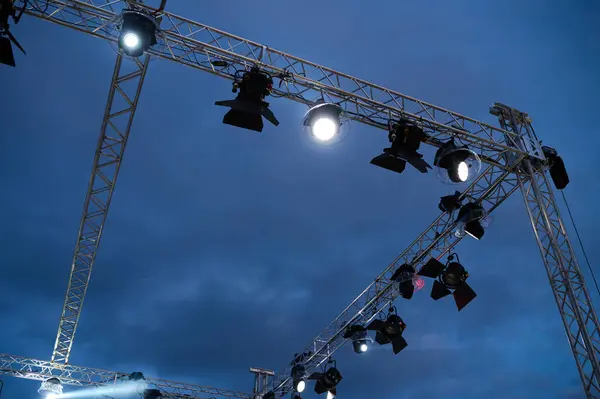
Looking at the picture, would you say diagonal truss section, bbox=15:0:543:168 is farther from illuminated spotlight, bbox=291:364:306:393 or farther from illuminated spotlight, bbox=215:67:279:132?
illuminated spotlight, bbox=291:364:306:393

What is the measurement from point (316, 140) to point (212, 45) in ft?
6.49

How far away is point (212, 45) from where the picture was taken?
5957mm

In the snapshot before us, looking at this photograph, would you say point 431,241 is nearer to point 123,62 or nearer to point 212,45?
point 212,45

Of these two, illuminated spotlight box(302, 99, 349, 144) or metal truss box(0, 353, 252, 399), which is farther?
metal truss box(0, 353, 252, 399)

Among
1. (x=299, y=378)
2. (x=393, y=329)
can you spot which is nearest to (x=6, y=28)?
(x=393, y=329)

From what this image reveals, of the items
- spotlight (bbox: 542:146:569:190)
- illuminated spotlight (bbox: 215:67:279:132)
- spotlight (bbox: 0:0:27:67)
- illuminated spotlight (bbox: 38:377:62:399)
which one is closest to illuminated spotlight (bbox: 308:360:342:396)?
illuminated spotlight (bbox: 38:377:62:399)

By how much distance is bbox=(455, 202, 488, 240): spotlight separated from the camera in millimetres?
7403

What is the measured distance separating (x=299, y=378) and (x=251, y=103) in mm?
9063

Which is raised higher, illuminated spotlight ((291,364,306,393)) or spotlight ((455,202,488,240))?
spotlight ((455,202,488,240))

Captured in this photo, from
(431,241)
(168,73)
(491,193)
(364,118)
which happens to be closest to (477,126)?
(491,193)

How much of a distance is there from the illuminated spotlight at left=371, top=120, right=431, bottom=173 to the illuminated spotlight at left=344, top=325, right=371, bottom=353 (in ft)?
19.7

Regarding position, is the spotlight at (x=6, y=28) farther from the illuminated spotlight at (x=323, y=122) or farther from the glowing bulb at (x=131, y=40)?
the illuminated spotlight at (x=323, y=122)

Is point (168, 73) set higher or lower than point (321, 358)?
higher

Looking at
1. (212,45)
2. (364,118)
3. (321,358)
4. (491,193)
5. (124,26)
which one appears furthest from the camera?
(321,358)
